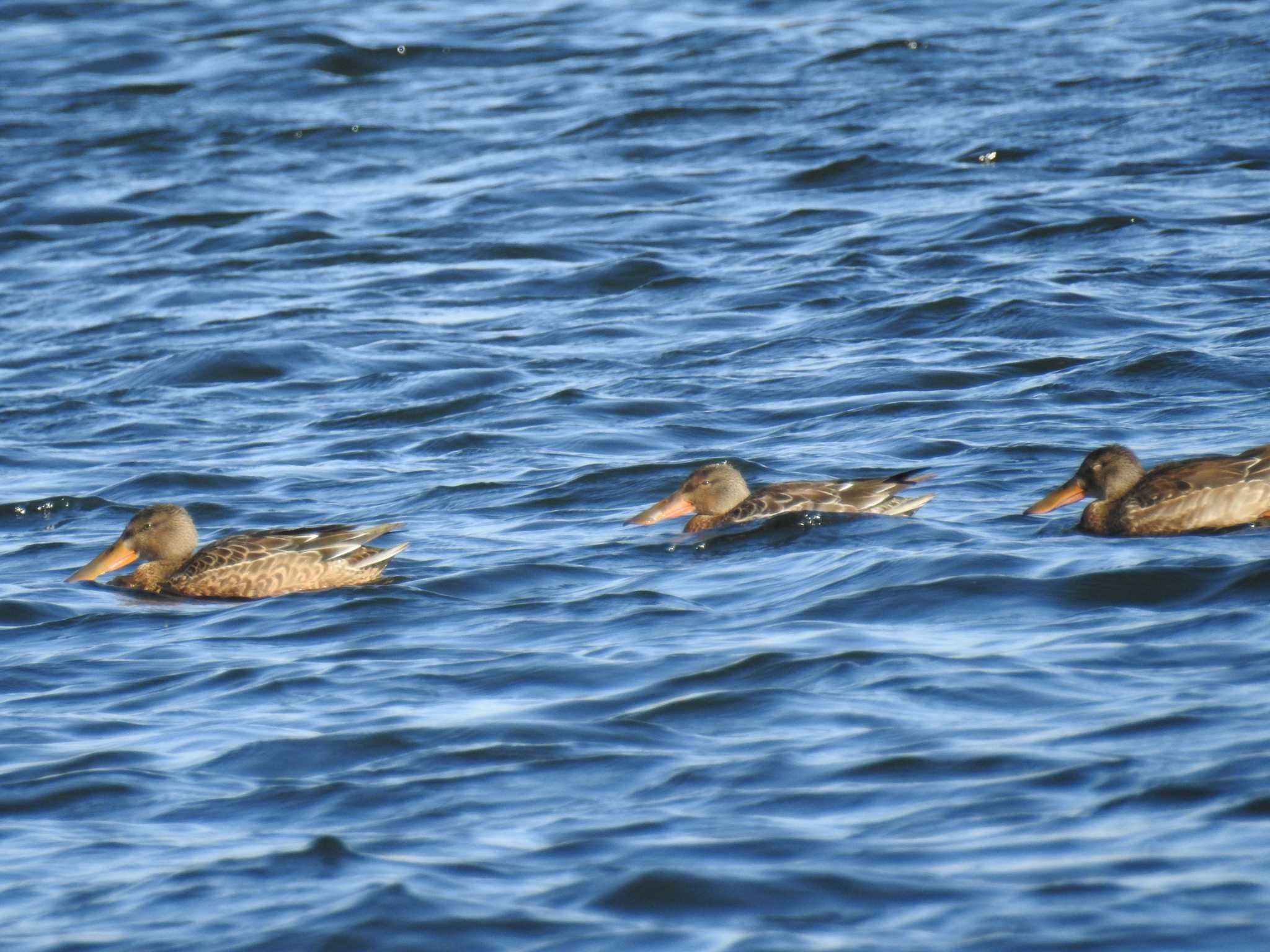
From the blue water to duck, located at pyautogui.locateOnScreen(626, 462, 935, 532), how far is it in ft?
0.34

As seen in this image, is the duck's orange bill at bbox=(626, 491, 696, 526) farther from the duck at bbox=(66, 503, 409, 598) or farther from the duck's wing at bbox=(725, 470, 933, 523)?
the duck at bbox=(66, 503, 409, 598)

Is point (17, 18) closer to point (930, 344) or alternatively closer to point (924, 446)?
point (930, 344)

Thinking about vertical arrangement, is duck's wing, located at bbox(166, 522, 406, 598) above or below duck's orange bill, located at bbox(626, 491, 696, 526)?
above

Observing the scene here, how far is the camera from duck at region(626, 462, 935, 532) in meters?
10.4

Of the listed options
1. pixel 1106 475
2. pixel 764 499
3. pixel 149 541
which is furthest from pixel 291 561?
pixel 1106 475

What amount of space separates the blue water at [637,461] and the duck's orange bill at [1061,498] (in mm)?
241

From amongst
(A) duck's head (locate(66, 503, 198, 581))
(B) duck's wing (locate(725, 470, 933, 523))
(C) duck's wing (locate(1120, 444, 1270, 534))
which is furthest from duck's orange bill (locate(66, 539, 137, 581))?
(C) duck's wing (locate(1120, 444, 1270, 534))

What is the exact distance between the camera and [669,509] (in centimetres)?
1087

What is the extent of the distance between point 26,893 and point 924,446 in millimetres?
6795

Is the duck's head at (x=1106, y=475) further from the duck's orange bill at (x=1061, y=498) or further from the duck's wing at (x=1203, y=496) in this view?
the duck's wing at (x=1203, y=496)

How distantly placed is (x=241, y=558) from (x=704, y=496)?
7.61 feet

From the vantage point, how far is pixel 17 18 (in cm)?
2928

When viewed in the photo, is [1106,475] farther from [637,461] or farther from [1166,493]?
[637,461]

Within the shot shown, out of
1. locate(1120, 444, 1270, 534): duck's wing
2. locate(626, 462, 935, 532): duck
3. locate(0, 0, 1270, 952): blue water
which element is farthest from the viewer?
locate(626, 462, 935, 532): duck
